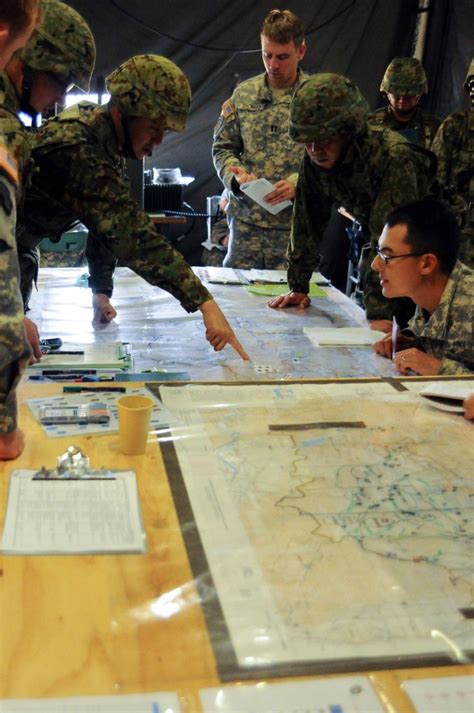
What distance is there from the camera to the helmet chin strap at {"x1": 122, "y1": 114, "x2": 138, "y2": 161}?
7.49 ft

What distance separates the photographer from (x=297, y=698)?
0.80 metres

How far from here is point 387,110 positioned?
4496mm

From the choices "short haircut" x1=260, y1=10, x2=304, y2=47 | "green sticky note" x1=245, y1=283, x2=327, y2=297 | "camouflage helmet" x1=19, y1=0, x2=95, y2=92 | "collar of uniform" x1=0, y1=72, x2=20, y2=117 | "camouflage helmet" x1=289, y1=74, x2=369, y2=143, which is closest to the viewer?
"collar of uniform" x1=0, y1=72, x2=20, y2=117

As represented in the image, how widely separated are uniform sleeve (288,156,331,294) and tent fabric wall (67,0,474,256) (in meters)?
2.61

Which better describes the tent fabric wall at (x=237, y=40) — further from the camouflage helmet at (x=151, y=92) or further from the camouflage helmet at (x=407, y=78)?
the camouflage helmet at (x=151, y=92)

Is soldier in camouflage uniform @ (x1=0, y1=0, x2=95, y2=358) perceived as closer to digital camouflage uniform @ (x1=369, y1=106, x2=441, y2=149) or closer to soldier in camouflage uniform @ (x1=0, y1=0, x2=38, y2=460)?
soldier in camouflage uniform @ (x1=0, y1=0, x2=38, y2=460)

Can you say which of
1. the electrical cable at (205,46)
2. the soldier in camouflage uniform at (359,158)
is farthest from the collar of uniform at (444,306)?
the electrical cable at (205,46)

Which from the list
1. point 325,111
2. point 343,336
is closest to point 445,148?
point 325,111

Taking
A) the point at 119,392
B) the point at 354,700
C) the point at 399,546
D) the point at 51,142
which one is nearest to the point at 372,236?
the point at 51,142

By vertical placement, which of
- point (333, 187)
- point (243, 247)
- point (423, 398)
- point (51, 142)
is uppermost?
point (51, 142)

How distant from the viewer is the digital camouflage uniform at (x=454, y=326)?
2125mm

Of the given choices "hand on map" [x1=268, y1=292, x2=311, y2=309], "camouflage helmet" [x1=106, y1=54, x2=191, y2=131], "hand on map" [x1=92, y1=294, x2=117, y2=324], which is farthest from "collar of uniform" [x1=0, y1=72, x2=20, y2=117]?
"hand on map" [x1=268, y1=292, x2=311, y2=309]

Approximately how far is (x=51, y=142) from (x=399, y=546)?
1549 mm

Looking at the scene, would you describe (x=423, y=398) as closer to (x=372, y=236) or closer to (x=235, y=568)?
(x=235, y=568)
